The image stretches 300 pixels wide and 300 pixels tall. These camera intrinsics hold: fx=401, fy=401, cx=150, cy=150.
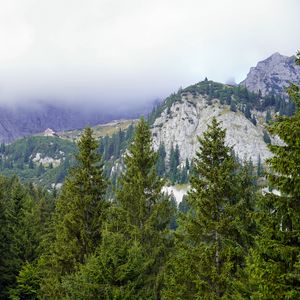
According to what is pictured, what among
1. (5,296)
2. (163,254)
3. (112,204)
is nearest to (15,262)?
(5,296)

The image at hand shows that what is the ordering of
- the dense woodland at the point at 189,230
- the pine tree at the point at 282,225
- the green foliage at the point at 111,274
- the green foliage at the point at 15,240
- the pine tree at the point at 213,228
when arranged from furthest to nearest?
the green foliage at the point at 15,240, the green foliage at the point at 111,274, the pine tree at the point at 213,228, the dense woodland at the point at 189,230, the pine tree at the point at 282,225

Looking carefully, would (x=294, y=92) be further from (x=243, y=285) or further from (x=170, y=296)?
(x=170, y=296)

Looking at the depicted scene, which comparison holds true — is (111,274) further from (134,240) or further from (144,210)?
(144,210)

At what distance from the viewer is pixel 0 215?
43531 millimetres

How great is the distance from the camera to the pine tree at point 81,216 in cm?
2741

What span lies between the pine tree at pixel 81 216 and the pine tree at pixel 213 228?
874 cm

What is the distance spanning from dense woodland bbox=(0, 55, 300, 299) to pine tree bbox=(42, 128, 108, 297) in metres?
0.07

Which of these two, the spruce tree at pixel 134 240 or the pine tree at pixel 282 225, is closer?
the pine tree at pixel 282 225

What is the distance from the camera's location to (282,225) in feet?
41.5

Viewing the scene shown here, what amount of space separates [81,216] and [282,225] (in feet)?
58.7

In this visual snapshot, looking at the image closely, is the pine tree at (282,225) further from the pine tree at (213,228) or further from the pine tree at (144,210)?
the pine tree at (144,210)

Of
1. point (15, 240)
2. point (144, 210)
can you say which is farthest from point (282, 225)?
point (15, 240)

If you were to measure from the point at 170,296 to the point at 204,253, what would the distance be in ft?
12.2

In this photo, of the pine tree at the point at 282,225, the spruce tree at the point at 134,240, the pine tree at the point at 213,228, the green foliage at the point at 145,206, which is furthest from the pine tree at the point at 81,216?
the pine tree at the point at 282,225
